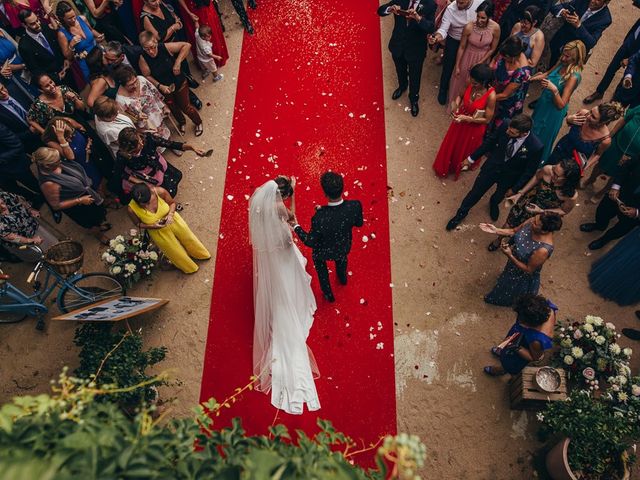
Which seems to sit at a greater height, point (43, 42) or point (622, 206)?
point (43, 42)

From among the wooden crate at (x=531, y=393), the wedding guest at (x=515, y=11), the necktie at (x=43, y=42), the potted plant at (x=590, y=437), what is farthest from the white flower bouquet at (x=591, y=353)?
the necktie at (x=43, y=42)

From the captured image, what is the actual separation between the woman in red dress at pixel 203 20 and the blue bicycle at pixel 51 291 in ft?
13.3

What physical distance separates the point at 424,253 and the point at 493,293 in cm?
96

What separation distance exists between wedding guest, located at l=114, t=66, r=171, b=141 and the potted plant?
5376 mm

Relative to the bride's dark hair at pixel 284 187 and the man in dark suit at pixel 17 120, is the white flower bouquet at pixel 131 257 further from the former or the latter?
the bride's dark hair at pixel 284 187

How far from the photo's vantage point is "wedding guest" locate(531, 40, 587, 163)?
204 inches

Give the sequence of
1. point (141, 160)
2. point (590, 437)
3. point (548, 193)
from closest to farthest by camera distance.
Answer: point (590, 437) → point (548, 193) → point (141, 160)

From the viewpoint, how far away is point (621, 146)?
5.32 metres

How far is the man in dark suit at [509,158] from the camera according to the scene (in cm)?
473

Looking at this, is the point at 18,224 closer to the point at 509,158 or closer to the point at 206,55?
the point at 206,55

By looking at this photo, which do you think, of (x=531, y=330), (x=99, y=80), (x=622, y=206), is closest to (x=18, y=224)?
(x=99, y=80)

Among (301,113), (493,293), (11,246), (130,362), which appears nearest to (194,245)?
(130,362)

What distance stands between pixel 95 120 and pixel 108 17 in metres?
2.38

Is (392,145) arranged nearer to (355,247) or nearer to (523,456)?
(355,247)
